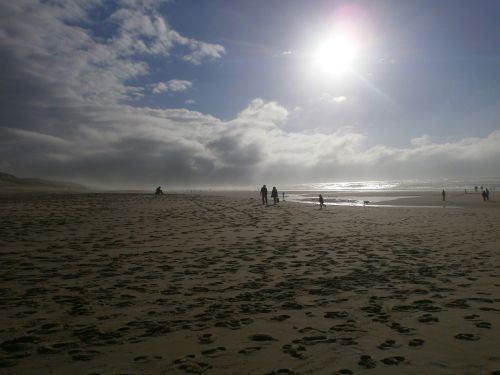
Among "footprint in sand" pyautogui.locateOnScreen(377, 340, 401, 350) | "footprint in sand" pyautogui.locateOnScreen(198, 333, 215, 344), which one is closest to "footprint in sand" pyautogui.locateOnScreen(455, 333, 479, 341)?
"footprint in sand" pyautogui.locateOnScreen(377, 340, 401, 350)

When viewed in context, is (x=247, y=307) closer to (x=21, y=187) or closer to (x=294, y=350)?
(x=294, y=350)

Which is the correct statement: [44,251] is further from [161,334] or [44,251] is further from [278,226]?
[278,226]

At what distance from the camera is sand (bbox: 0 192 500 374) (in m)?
3.81

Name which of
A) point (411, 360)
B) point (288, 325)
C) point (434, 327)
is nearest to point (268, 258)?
point (288, 325)

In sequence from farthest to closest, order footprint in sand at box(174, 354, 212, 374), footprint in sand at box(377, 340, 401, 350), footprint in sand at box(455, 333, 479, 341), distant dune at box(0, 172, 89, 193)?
distant dune at box(0, 172, 89, 193), footprint in sand at box(455, 333, 479, 341), footprint in sand at box(377, 340, 401, 350), footprint in sand at box(174, 354, 212, 374)

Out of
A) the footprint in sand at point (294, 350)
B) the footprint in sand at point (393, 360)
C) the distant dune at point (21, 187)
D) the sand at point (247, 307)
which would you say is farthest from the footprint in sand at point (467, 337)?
the distant dune at point (21, 187)

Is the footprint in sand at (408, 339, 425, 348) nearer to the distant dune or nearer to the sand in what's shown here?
the sand

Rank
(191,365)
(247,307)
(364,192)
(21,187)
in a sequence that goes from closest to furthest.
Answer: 1. (191,365)
2. (247,307)
3. (364,192)
4. (21,187)

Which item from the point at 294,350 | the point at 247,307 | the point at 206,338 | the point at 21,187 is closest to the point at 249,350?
the point at 294,350

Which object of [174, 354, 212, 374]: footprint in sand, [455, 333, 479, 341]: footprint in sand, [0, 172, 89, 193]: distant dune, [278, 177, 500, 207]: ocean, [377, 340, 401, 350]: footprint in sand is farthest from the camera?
[0, 172, 89, 193]: distant dune

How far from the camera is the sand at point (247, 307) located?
150 inches

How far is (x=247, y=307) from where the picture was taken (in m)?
5.63

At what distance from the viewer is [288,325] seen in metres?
4.85

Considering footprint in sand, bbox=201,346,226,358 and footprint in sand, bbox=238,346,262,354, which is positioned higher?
footprint in sand, bbox=201,346,226,358
